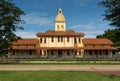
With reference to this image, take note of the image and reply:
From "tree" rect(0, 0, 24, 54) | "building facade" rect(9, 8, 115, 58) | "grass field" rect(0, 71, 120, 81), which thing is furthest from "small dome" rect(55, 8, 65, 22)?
"grass field" rect(0, 71, 120, 81)

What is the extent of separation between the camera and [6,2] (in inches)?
1864

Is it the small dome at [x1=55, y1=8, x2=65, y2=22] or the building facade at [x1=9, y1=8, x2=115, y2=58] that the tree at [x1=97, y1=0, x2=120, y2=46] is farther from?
the small dome at [x1=55, y1=8, x2=65, y2=22]

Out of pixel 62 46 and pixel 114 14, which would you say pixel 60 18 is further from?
pixel 114 14

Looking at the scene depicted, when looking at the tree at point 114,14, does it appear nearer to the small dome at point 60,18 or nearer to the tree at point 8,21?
the tree at point 8,21

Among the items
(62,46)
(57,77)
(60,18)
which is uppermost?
(60,18)

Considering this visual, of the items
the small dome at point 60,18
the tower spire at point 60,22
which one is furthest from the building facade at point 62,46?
the small dome at point 60,18

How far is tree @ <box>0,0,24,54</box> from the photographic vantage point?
47.1 meters

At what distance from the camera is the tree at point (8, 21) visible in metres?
47.1

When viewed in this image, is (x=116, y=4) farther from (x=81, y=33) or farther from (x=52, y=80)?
(x=81, y=33)

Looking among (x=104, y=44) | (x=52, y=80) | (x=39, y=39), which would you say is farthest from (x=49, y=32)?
(x=52, y=80)

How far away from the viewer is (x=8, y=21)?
46969 mm

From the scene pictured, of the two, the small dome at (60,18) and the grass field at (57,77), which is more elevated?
the small dome at (60,18)

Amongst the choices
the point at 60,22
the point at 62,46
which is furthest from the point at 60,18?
the point at 62,46

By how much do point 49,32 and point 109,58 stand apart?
25.7m
